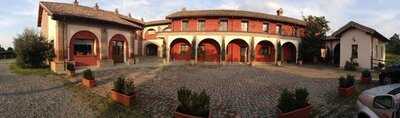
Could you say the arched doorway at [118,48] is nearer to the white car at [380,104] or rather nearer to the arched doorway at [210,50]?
the arched doorway at [210,50]

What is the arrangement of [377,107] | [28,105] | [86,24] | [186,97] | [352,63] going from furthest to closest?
[352,63], [86,24], [28,105], [186,97], [377,107]

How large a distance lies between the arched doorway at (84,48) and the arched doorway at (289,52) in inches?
785

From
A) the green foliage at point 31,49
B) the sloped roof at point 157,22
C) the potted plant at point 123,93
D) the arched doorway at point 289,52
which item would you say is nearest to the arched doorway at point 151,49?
the sloped roof at point 157,22

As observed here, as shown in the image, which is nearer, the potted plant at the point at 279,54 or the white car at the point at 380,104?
the white car at the point at 380,104

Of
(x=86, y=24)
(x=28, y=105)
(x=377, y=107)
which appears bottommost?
(x=28, y=105)

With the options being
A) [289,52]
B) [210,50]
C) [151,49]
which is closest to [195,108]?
[210,50]

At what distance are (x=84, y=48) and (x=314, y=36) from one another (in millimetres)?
22044

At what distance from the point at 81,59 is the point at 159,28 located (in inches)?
707

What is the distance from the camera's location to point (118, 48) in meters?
23.3

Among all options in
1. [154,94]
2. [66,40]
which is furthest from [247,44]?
[154,94]

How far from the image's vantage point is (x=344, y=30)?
2278 cm

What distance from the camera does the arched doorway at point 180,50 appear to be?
28562mm

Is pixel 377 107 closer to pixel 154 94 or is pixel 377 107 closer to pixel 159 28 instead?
pixel 154 94

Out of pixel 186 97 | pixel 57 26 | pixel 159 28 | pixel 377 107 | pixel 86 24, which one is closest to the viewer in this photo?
pixel 377 107
